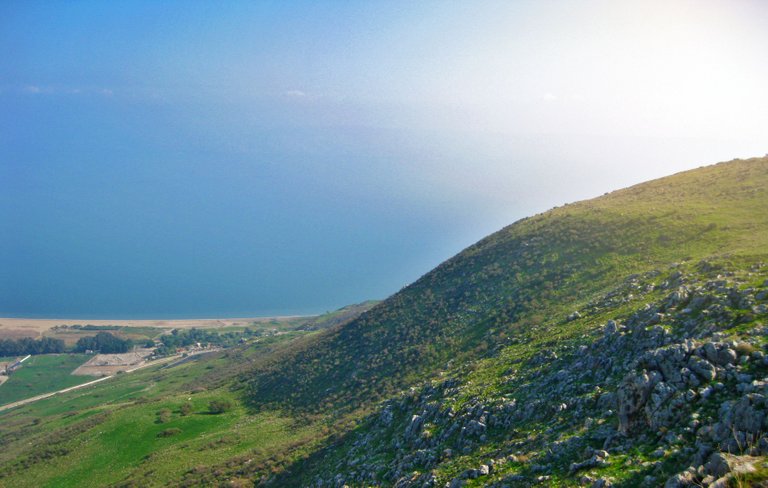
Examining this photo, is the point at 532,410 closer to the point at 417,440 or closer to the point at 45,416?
the point at 417,440

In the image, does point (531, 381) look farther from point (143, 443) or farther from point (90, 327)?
point (90, 327)

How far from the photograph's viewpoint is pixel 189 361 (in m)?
110

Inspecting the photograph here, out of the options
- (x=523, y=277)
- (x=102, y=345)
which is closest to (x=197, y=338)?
(x=102, y=345)

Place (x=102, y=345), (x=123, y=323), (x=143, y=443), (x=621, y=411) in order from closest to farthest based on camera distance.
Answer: (x=621, y=411), (x=143, y=443), (x=102, y=345), (x=123, y=323)

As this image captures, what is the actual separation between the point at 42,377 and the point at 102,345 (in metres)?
23.1

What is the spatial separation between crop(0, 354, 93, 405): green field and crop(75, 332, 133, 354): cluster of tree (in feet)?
16.2

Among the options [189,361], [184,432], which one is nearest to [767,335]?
[184,432]

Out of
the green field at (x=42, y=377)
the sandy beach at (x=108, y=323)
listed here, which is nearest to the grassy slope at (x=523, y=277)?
the green field at (x=42, y=377)

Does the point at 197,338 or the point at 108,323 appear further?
the point at 108,323

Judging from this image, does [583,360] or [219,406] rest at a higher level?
[583,360]

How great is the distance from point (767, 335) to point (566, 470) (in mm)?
7984

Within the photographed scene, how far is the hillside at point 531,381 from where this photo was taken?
497 inches

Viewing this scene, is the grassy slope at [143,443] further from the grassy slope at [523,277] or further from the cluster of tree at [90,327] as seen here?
the cluster of tree at [90,327]

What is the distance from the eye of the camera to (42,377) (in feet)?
357
